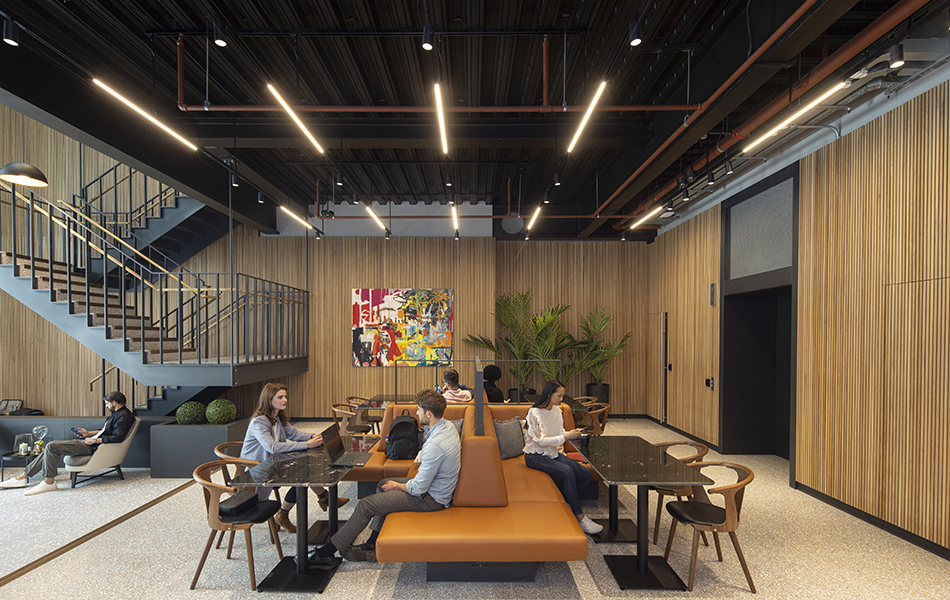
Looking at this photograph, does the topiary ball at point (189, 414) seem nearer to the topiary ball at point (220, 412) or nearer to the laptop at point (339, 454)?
the topiary ball at point (220, 412)

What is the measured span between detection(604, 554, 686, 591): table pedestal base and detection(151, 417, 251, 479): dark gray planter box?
16.4 ft

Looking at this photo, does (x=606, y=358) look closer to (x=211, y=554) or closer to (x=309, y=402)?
(x=309, y=402)

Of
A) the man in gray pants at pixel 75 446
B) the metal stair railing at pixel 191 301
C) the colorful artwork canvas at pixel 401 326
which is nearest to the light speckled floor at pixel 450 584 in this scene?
the man in gray pants at pixel 75 446

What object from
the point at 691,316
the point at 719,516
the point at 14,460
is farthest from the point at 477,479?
the point at 14,460

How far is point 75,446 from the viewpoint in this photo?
588 cm

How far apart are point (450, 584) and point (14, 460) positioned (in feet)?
21.6

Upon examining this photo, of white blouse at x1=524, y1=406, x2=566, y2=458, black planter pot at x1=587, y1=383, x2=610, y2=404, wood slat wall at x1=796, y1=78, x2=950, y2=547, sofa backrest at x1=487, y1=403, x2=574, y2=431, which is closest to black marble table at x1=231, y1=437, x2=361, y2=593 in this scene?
white blouse at x1=524, y1=406, x2=566, y2=458

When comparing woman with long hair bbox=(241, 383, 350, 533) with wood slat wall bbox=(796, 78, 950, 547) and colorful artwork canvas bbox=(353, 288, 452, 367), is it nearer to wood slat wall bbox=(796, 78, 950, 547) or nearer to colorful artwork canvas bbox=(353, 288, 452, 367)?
wood slat wall bbox=(796, 78, 950, 547)

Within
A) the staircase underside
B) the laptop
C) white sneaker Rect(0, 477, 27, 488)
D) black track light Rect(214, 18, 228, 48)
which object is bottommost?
white sneaker Rect(0, 477, 27, 488)

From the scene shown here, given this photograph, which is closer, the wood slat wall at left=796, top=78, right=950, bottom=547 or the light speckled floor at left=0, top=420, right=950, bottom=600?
the light speckled floor at left=0, top=420, right=950, bottom=600

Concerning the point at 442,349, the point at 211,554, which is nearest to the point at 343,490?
the point at 211,554

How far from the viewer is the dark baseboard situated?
3912 millimetres

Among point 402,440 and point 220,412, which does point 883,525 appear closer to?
point 402,440

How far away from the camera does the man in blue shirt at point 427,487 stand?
11.6ft
